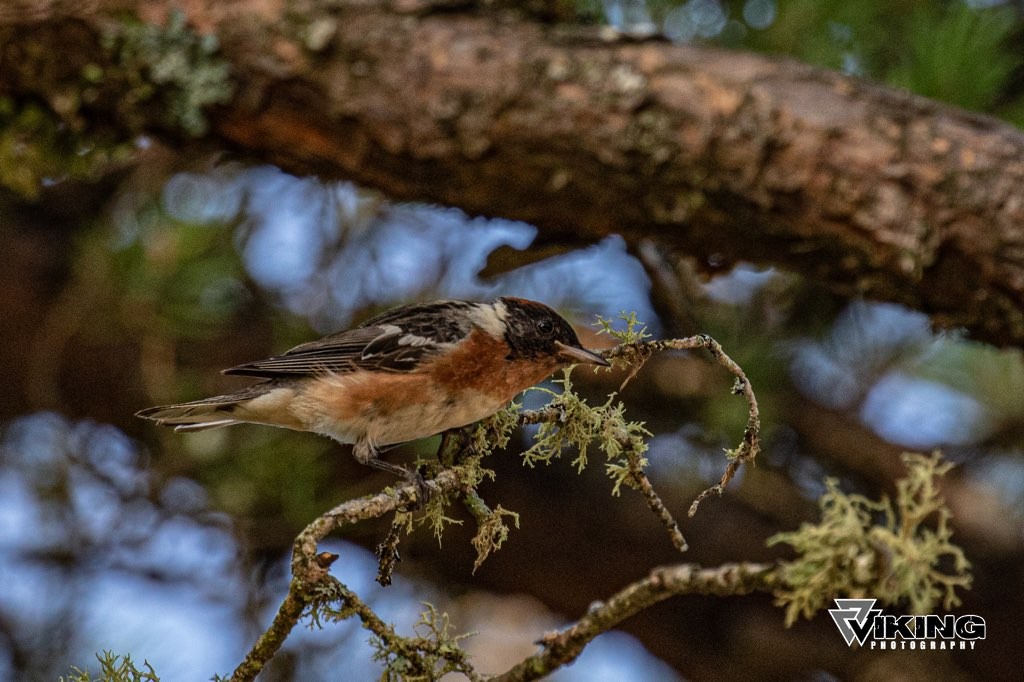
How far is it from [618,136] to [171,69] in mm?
1143

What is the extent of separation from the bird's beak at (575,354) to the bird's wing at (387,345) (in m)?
0.32

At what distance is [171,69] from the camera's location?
101 inches

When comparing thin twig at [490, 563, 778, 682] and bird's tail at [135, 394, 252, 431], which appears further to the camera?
bird's tail at [135, 394, 252, 431]

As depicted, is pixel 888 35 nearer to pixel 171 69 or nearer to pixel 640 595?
pixel 171 69

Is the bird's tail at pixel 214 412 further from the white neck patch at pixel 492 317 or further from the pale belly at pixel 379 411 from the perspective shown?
the white neck patch at pixel 492 317

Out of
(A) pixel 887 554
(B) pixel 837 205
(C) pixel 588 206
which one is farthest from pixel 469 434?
(A) pixel 887 554

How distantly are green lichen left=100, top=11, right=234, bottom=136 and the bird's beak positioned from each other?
1.07m

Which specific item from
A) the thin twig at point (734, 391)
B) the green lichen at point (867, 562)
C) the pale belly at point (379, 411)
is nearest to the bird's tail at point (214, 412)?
the pale belly at point (379, 411)

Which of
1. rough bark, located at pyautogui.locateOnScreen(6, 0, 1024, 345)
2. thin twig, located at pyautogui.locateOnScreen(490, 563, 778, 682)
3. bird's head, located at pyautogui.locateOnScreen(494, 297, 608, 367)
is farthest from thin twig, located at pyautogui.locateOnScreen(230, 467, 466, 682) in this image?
rough bark, located at pyautogui.locateOnScreen(6, 0, 1024, 345)

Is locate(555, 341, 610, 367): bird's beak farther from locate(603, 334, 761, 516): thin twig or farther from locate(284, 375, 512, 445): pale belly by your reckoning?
locate(603, 334, 761, 516): thin twig

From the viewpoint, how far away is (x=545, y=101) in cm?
246

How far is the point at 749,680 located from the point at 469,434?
6.21 ft

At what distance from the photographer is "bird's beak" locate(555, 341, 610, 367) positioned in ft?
6.92

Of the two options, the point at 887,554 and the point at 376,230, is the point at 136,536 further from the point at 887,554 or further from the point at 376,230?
the point at 887,554
